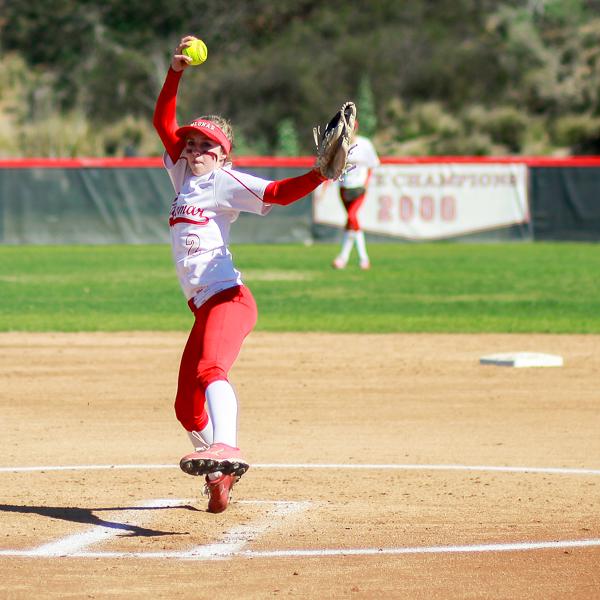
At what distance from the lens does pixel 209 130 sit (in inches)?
241

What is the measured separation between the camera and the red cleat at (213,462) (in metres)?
5.64

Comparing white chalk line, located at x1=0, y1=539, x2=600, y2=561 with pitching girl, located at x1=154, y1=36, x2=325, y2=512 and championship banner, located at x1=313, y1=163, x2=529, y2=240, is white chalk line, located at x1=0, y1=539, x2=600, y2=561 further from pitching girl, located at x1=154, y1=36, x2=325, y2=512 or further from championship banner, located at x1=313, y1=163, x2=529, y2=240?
championship banner, located at x1=313, y1=163, x2=529, y2=240

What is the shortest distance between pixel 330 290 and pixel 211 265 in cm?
1194

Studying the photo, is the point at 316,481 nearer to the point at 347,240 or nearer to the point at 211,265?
the point at 211,265

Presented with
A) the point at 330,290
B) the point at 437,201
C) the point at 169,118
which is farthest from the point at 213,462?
the point at 437,201

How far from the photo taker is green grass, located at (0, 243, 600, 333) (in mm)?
14812

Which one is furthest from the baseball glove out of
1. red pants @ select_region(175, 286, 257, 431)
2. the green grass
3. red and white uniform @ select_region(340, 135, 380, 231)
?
red and white uniform @ select_region(340, 135, 380, 231)

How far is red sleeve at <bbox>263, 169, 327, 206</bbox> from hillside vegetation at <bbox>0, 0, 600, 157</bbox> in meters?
35.1

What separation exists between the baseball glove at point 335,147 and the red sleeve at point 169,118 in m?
0.85

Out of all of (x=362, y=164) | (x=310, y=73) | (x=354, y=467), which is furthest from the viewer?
(x=310, y=73)

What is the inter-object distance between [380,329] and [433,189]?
1357 cm

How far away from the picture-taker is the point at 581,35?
46.8 m

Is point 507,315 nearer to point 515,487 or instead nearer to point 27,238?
point 515,487

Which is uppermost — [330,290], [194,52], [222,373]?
[194,52]
